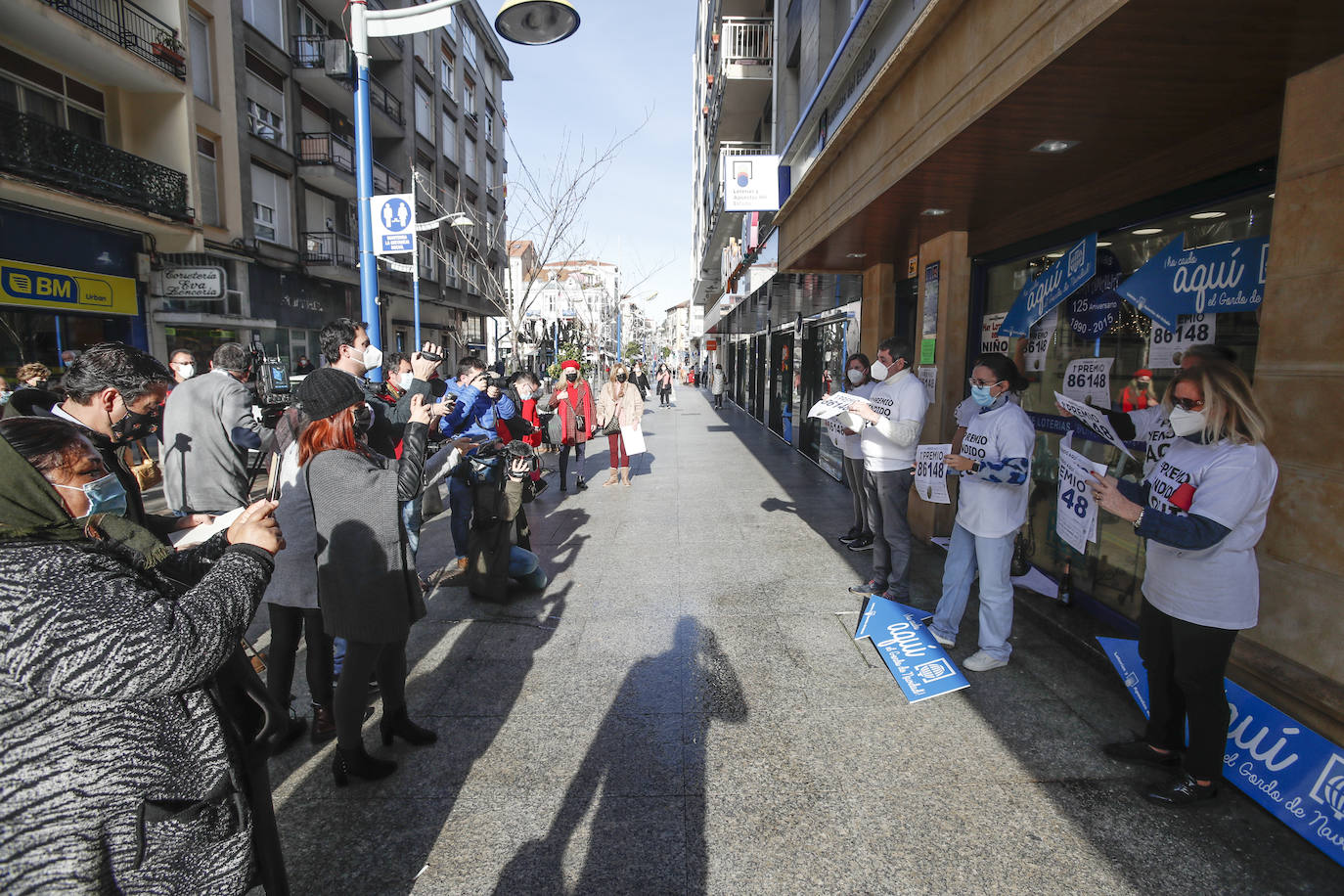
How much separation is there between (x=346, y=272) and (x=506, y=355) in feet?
70.2

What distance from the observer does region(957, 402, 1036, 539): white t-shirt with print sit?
3891 mm

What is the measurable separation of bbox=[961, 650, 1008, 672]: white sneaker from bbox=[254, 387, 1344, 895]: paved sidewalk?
0.09m

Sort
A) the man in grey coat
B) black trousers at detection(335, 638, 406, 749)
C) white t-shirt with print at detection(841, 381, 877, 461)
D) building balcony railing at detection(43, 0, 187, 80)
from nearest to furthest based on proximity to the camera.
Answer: black trousers at detection(335, 638, 406, 749)
the man in grey coat
white t-shirt with print at detection(841, 381, 877, 461)
building balcony railing at detection(43, 0, 187, 80)

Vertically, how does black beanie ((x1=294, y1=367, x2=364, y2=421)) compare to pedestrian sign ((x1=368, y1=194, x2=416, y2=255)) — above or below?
below

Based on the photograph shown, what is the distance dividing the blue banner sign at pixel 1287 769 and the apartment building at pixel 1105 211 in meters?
0.10

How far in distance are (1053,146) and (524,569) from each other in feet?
15.3

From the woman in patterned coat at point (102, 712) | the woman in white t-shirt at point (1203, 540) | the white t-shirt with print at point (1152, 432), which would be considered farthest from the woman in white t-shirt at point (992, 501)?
the woman in patterned coat at point (102, 712)

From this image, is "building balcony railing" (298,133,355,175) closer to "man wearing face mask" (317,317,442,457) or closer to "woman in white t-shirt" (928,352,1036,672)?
"man wearing face mask" (317,317,442,457)

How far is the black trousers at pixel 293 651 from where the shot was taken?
10.7ft

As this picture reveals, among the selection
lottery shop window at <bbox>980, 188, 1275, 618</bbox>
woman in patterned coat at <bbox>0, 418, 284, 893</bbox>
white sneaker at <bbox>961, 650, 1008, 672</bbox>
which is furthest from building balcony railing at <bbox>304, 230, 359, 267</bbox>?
white sneaker at <bbox>961, 650, 1008, 672</bbox>

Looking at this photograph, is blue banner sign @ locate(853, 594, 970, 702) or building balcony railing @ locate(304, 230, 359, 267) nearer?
blue banner sign @ locate(853, 594, 970, 702)

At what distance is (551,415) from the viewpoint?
33.9 feet

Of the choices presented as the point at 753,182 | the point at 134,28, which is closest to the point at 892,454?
the point at 753,182

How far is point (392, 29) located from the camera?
672cm
